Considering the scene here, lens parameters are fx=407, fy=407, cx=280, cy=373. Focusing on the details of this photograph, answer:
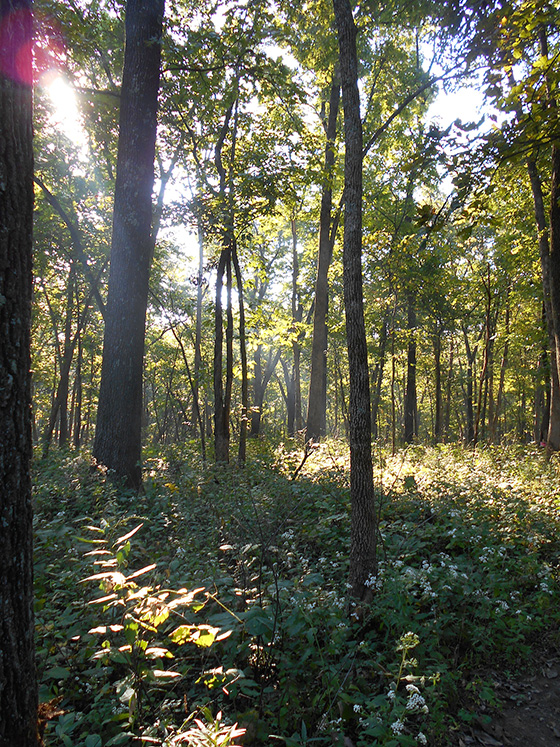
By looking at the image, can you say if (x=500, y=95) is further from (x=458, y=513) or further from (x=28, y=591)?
(x=28, y=591)

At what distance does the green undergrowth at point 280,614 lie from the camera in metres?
2.37

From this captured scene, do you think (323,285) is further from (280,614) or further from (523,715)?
(523,715)

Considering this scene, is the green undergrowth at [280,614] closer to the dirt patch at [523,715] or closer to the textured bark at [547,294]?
the dirt patch at [523,715]

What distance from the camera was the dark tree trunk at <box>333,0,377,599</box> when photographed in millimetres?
4031

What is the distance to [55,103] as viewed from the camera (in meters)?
10.5

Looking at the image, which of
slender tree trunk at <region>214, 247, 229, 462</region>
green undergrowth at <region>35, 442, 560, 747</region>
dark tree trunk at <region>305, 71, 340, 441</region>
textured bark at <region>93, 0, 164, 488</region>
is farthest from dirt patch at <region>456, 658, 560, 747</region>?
dark tree trunk at <region>305, 71, 340, 441</region>

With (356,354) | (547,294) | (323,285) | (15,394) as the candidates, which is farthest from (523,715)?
(323,285)

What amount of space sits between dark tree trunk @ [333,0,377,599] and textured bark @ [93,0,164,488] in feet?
12.8

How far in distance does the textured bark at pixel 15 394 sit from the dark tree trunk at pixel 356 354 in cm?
286

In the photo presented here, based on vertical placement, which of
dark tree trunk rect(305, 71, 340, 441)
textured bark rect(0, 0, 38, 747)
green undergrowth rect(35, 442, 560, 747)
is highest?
dark tree trunk rect(305, 71, 340, 441)

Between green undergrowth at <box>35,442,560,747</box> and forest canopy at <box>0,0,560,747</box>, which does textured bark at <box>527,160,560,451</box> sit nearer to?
forest canopy at <box>0,0,560,747</box>

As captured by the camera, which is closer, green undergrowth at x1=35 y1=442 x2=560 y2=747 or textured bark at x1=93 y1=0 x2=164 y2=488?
green undergrowth at x1=35 y1=442 x2=560 y2=747

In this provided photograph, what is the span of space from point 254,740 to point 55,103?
13.5m

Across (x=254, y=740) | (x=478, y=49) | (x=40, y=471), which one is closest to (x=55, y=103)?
(x=40, y=471)
